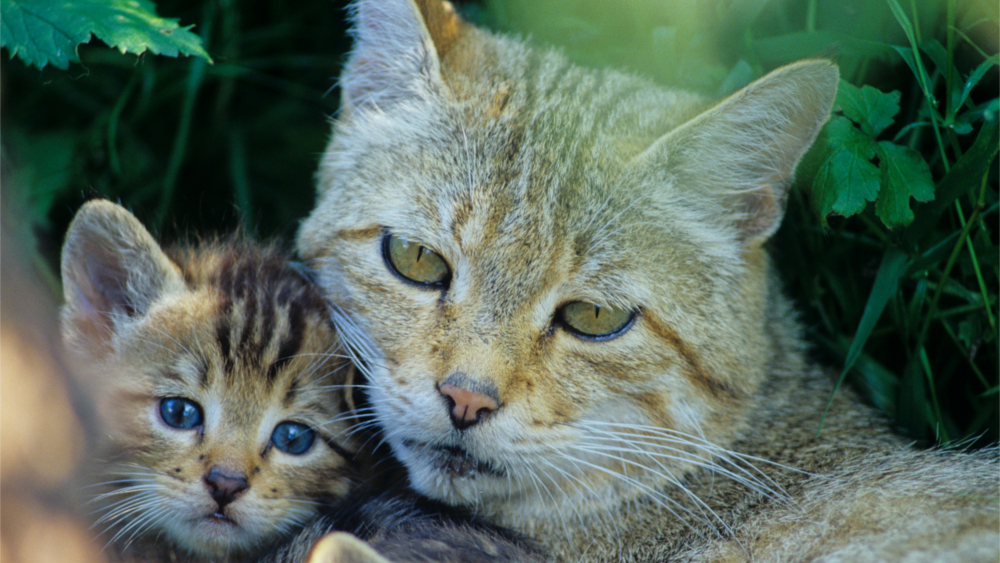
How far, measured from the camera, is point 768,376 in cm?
277

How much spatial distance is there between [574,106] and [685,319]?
86 centimetres

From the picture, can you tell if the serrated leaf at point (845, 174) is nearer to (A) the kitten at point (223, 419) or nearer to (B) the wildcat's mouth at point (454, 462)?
(B) the wildcat's mouth at point (454, 462)

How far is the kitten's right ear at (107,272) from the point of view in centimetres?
251

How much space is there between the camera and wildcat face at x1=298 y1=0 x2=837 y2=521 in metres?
2.27

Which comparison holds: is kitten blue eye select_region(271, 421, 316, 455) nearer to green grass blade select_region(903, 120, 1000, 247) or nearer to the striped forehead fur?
the striped forehead fur

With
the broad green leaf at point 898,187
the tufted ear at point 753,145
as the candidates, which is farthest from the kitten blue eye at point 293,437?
the broad green leaf at point 898,187

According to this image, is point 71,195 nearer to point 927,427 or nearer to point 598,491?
point 598,491

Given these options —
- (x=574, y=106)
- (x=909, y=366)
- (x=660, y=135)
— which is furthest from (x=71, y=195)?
(x=909, y=366)

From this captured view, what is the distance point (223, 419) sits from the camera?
2.44m

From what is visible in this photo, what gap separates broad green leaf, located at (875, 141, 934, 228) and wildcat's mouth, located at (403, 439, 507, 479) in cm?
154

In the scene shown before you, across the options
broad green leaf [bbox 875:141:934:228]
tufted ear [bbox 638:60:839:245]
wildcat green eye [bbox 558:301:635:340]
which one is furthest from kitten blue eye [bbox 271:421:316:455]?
broad green leaf [bbox 875:141:934:228]

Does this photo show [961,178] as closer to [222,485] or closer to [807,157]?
[807,157]

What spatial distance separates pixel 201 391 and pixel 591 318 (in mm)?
1285

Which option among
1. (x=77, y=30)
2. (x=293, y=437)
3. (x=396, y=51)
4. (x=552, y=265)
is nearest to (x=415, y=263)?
(x=552, y=265)
